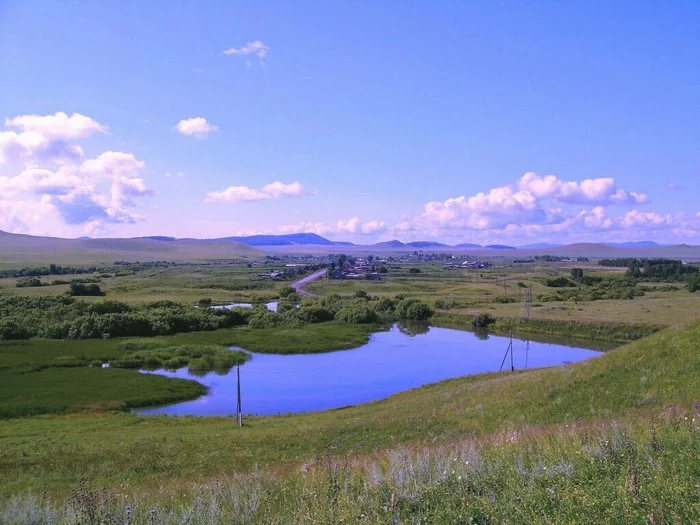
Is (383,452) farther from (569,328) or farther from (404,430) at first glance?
(569,328)

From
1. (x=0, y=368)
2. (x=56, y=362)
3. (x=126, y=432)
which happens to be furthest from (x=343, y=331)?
(x=126, y=432)

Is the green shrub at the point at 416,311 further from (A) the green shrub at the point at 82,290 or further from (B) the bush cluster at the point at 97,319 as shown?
(A) the green shrub at the point at 82,290

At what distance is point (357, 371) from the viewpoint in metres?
46.7

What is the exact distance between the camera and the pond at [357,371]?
3594cm

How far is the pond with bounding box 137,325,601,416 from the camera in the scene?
1415 inches

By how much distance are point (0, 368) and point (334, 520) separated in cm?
4761

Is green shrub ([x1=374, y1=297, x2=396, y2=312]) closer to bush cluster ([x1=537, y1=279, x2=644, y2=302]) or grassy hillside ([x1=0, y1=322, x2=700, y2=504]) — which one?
bush cluster ([x1=537, y1=279, x2=644, y2=302])

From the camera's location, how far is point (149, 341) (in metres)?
58.4

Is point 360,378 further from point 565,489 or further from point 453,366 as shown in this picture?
point 565,489

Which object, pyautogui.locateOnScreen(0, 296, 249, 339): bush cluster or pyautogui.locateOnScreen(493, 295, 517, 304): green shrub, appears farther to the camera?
pyautogui.locateOnScreen(493, 295, 517, 304): green shrub

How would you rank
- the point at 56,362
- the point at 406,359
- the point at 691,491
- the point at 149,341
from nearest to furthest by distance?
the point at 691,491 < the point at 56,362 < the point at 406,359 < the point at 149,341

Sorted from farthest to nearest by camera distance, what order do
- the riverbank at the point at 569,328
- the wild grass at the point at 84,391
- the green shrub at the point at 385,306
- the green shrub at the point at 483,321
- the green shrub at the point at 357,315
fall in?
the green shrub at the point at 385,306 < the green shrub at the point at 357,315 < the green shrub at the point at 483,321 < the riverbank at the point at 569,328 < the wild grass at the point at 84,391

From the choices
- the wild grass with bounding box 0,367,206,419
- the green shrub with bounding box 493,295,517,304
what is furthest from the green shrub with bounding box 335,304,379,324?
the wild grass with bounding box 0,367,206,419

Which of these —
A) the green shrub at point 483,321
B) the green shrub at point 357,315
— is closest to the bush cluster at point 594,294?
the green shrub at point 483,321
